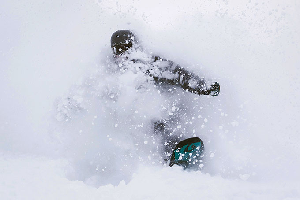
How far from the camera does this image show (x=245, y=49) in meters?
2.30

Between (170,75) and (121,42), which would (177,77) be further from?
(121,42)

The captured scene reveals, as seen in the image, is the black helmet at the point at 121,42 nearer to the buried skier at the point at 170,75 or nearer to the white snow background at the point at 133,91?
the buried skier at the point at 170,75

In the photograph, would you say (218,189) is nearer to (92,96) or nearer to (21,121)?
(92,96)

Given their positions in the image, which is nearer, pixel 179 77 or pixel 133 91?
pixel 179 77

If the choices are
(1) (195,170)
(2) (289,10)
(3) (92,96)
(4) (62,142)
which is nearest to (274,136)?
(1) (195,170)

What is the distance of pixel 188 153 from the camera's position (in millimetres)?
1963

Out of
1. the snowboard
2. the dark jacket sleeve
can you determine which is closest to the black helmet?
the dark jacket sleeve

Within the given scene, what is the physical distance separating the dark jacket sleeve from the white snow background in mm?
363

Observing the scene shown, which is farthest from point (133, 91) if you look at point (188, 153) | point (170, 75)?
point (188, 153)

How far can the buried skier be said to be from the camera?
1.82m

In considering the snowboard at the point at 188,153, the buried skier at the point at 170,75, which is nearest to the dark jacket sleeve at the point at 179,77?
the buried skier at the point at 170,75

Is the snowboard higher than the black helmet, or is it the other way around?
the black helmet

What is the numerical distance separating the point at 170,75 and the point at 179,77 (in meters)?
0.08

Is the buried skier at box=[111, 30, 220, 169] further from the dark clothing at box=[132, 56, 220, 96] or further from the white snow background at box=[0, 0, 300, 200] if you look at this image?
the white snow background at box=[0, 0, 300, 200]
